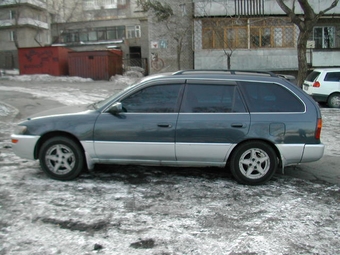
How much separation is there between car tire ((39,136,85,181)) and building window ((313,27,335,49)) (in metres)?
21.5

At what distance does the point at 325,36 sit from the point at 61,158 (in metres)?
22.2

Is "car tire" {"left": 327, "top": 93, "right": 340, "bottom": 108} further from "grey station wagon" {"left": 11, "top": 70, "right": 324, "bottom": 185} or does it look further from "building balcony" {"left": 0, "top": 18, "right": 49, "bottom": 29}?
"building balcony" {"left": 0, "top": 18, "right": 49, "bottom": 29}

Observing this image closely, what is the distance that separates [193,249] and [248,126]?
2.03 meters

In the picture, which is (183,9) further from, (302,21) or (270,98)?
(270,98)

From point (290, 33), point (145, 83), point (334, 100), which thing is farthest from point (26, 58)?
point (145, 83)

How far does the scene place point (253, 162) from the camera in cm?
463

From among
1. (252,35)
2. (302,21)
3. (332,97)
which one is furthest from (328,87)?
(252,35)

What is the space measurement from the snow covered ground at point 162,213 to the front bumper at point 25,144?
1.31 feet

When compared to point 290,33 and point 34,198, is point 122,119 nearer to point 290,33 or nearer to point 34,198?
point 34,198

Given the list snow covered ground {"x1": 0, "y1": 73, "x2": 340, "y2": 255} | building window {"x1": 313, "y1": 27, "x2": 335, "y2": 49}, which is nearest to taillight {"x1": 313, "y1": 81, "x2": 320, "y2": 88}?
snow covered ground {"x1": 0, "y1": 73, "x2": 340, "y2": 255}

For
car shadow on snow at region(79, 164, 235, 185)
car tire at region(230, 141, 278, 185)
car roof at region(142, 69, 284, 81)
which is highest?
car roof at region(142, 69, 284, 81)

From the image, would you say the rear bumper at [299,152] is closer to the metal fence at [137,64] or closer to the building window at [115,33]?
the metal fence at [137,64]

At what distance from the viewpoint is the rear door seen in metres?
4.52

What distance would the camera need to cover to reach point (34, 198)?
13.7 feet
